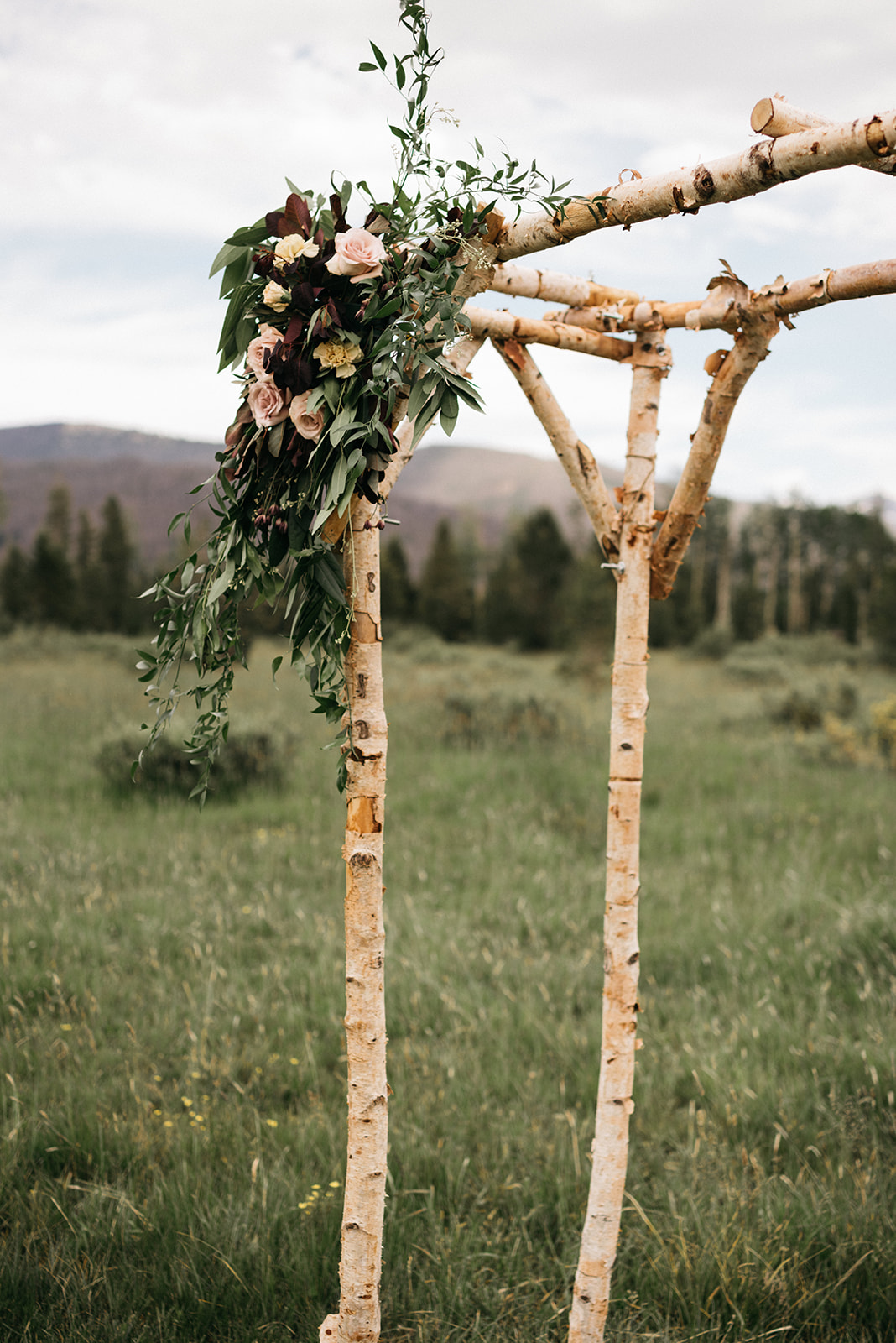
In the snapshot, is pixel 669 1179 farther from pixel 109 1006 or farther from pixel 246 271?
pixel 246 271

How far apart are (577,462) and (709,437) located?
0.41m

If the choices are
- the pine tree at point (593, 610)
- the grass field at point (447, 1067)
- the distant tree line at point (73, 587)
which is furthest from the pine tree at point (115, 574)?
the grass field at point (447, 1067)

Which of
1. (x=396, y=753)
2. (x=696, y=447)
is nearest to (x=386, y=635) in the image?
(x=396, y=753)

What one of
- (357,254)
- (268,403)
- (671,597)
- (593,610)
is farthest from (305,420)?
(671,597)

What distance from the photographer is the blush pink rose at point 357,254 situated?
1697 millimetres

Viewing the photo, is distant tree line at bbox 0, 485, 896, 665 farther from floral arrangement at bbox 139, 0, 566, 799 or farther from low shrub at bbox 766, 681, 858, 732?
floral arrangement at bbox 139, 0, 566, 799

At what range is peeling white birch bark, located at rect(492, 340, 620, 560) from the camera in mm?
2645

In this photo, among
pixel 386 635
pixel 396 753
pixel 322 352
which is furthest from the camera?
pixel 386 635

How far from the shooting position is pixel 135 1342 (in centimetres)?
223

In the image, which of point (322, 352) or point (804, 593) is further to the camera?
point (804, 593)

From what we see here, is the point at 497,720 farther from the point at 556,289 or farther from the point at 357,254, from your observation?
the point at 357,254

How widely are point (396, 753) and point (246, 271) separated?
26.2ft

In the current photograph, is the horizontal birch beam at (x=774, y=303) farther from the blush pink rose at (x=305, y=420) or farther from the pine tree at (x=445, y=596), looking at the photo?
the pine tree at (x=445, y=596)

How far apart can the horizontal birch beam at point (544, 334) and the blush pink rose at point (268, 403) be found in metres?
0.77
